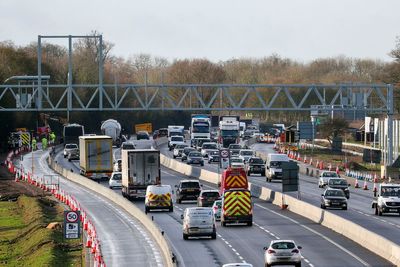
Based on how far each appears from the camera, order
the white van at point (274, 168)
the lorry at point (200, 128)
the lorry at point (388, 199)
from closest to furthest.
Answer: the lorry at point (388, 199), the white van at point (274, 168), the lorry at point (200, 128)

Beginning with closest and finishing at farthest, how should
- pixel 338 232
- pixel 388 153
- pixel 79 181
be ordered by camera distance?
1. pixel 338 232
2. pixel 79 181
3. pixel 388 153

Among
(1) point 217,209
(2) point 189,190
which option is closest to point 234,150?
(2) point 189,190

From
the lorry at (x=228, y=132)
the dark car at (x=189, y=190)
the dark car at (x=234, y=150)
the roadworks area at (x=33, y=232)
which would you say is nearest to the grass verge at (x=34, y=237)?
the roadworks area at (x=33, y=232)

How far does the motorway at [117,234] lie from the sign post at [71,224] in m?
1.57

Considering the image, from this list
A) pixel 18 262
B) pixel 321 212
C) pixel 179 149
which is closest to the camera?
pixel 18 262

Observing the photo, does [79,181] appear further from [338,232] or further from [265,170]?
[338,232]

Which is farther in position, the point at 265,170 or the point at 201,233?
the point at 265,170

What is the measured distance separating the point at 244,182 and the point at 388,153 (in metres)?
37.1

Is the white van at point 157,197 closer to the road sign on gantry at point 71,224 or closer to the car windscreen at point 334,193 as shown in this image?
the car windscreen at point 334,193

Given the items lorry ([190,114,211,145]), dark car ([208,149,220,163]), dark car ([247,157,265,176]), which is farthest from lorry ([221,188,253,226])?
lorry ([190,114,211,145])

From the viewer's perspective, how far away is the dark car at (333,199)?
76.2 metres

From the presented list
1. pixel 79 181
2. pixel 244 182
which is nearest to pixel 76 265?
pixel 244 182

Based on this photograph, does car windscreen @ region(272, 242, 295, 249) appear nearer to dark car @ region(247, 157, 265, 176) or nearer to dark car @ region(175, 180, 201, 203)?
dark car @ region(175, 180, 201, 203)

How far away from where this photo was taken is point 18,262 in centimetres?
5597
